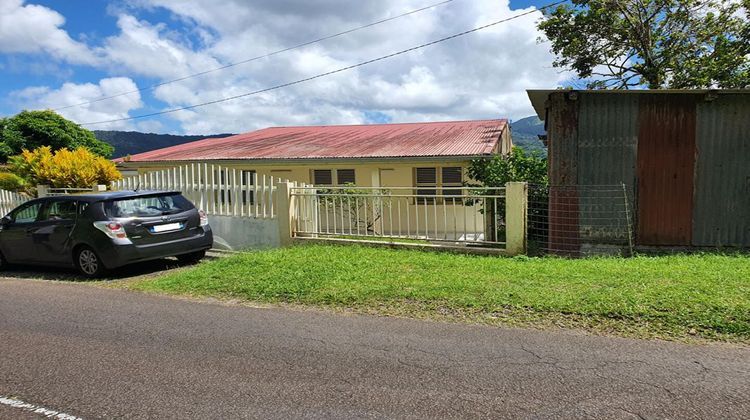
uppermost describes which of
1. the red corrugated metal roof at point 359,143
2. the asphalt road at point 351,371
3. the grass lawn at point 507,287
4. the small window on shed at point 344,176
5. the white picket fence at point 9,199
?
the red corrugated metal roof at point 359,143

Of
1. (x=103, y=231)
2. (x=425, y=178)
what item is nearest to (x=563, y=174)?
(x=425, y=178)

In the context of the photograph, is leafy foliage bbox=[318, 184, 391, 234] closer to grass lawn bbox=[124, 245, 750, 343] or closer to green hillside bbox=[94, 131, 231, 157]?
grass lawn bbox=[124, 245, 750, 343]

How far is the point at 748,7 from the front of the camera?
14.4m

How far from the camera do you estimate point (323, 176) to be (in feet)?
52.4

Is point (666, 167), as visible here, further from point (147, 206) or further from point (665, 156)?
point (147, 206)

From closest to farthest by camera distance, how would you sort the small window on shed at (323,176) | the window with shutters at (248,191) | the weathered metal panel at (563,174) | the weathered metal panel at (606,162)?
the weathered metal panel at (606,162), the weathered metal panel at (563,174), the window with shutters at (248,191), the small window on shed at (323,176)

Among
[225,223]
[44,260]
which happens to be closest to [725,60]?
[225,223]

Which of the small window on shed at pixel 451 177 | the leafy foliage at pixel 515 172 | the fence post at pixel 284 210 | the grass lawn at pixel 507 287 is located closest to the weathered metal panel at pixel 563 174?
the leafy foliage at pixel 515 172

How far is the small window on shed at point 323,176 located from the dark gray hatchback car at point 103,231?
7.35 meters

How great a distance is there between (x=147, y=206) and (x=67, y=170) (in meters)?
7.10

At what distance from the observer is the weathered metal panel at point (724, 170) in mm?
7691

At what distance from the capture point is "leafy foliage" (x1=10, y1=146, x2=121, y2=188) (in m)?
13.2

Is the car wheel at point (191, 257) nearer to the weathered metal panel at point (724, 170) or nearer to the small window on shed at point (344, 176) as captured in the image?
the small window on shed at point (344, 176)

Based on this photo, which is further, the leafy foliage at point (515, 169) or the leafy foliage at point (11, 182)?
the leafy foliage at point (11, 182)
